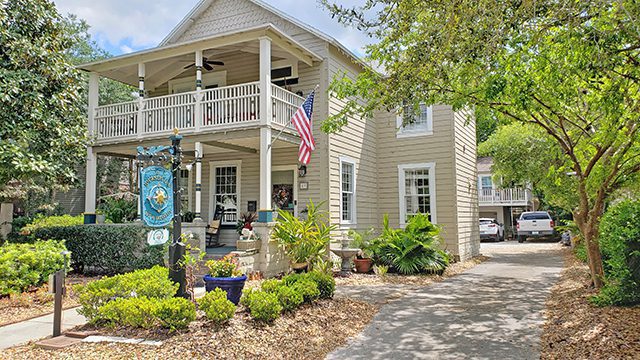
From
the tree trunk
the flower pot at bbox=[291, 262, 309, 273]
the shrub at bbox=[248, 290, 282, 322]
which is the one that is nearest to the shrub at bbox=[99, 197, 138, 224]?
the flower pot at bbox=[291, 262, 309, 273]

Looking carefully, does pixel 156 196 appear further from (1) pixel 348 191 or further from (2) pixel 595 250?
(1) pixel 348 191

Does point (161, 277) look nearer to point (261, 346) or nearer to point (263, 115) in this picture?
point (261, 346)

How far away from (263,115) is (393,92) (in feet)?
12.8

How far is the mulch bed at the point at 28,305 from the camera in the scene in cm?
669

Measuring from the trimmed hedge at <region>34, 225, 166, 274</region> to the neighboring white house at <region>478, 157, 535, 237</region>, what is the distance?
2576 cm

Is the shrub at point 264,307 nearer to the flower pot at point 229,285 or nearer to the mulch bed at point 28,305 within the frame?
the flower pot at point 229,285

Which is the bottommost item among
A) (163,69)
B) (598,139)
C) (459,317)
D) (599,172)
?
(459,317)

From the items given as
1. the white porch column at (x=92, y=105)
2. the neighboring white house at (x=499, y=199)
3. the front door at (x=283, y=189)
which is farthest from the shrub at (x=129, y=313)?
the neighboring white house at (x=499, y=199)

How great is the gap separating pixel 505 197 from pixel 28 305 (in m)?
30.1

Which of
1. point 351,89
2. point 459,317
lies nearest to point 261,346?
point 459,317

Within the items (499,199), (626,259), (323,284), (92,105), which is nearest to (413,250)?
(323,284)

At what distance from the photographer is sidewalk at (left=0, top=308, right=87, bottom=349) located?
5465 millimetres

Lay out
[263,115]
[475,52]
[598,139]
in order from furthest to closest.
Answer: [263,115], [598,139], [475,52]

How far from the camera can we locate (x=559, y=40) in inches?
237
